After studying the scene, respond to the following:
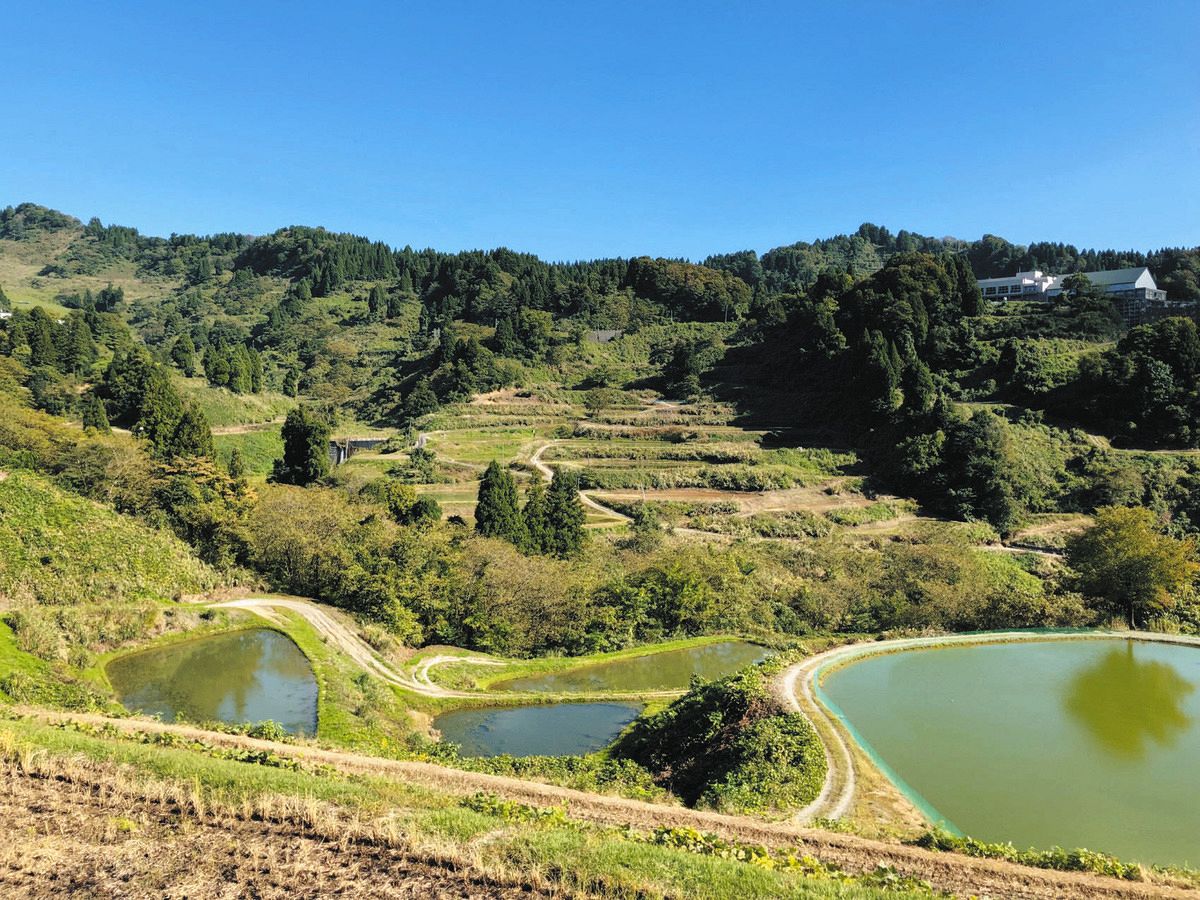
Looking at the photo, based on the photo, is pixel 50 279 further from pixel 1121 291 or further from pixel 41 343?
pixel 1121 291

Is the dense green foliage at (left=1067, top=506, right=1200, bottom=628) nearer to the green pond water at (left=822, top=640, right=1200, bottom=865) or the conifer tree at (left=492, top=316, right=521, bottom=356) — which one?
the green pond water at (left=822, top=640, right=1200, bottom=865)

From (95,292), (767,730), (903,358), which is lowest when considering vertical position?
(767,730)

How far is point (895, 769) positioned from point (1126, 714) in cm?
731

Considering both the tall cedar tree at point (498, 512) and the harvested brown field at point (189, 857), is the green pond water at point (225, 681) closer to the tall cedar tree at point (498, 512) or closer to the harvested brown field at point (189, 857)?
the harvested brown field at point (189, 857)

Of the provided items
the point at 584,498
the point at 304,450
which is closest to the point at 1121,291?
the point at 584,498

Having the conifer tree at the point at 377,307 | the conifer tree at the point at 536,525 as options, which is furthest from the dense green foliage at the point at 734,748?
the conifer tree at the point at 377,307

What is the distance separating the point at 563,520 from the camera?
3531 cm

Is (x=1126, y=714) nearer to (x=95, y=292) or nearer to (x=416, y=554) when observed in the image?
(x=416, y=554)

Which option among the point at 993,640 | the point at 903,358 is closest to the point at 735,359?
the point at 903,358

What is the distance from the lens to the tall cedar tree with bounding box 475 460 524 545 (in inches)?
1320

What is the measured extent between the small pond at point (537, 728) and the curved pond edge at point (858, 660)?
17.4ft

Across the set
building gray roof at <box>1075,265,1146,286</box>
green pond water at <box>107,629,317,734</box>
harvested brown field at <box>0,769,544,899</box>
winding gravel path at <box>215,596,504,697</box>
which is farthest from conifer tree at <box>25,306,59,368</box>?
building gray roof at <box>1075,265,1146,286</box>

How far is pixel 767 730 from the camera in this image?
14438 mm

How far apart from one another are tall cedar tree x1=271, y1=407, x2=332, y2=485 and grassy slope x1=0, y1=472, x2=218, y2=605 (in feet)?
54.6
